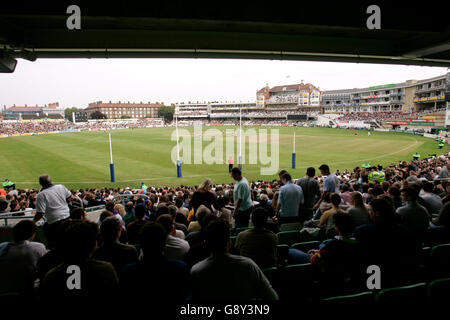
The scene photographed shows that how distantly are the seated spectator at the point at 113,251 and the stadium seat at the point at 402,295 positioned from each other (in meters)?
2.59

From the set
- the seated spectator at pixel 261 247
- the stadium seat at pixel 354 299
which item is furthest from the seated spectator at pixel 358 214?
the stadium seat at pixel 354 299

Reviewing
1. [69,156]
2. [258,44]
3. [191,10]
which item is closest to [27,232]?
[191,10]

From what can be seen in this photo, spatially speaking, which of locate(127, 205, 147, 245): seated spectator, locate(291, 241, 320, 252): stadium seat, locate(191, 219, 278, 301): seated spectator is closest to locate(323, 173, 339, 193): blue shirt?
locate(291, 241, 320, 252): stadium seat

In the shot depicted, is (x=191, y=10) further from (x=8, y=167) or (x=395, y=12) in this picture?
(x=8, y=167)

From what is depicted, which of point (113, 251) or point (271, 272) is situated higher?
point (113, 251)

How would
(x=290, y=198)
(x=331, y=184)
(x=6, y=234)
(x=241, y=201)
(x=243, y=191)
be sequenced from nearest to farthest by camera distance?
(x=290, y=198)
(x=241, y=201)
(x=243, y=191)
(x=6, y=234)
(x=331, y=184)

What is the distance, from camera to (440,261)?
3611 millimetres

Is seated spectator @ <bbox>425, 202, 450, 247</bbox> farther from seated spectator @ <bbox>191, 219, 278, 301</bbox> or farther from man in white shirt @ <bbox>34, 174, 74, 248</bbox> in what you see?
man in white shirt @ <bbox>34, 174, 74, 248</bbox>

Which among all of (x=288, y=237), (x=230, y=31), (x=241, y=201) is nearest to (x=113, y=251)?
(x=288, y=237)

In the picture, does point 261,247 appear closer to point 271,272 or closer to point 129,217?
point 271,272

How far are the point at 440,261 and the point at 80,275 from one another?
4208mm

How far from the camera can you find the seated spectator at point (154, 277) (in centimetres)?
230

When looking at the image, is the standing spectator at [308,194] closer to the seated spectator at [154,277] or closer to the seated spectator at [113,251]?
the seated spectator at [113,251]

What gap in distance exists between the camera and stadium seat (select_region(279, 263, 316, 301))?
3.34 metres
